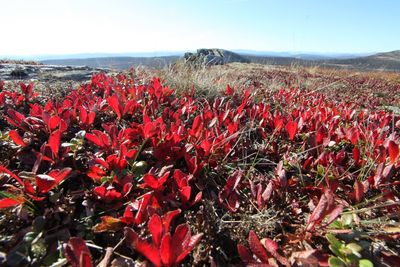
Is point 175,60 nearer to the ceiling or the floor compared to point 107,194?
nearer to the ceiling

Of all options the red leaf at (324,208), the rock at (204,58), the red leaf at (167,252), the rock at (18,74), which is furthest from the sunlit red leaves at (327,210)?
the rock at (18,74)

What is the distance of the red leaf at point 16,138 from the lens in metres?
1.73

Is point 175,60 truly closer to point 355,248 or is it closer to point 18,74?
point 18,74

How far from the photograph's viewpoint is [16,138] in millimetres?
1773

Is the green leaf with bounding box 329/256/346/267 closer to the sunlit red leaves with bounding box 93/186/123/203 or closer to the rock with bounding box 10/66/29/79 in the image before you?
the sunlit red leaves with bounding box 93/186/123/203

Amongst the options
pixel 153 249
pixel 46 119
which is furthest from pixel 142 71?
pixel 153 249

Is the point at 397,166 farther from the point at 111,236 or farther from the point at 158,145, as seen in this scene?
the point at 111,236

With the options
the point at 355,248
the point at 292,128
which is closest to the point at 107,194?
the point at 355,248

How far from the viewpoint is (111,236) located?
4.48 ft

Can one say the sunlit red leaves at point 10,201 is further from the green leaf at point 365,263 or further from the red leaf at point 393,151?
the red leaf at point 393,151

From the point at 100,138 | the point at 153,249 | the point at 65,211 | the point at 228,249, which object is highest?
the point at 100,138

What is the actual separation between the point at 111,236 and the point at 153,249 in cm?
42

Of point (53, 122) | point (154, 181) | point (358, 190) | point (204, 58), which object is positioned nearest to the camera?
point (154, 181)

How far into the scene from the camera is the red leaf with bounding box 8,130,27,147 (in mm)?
1727
